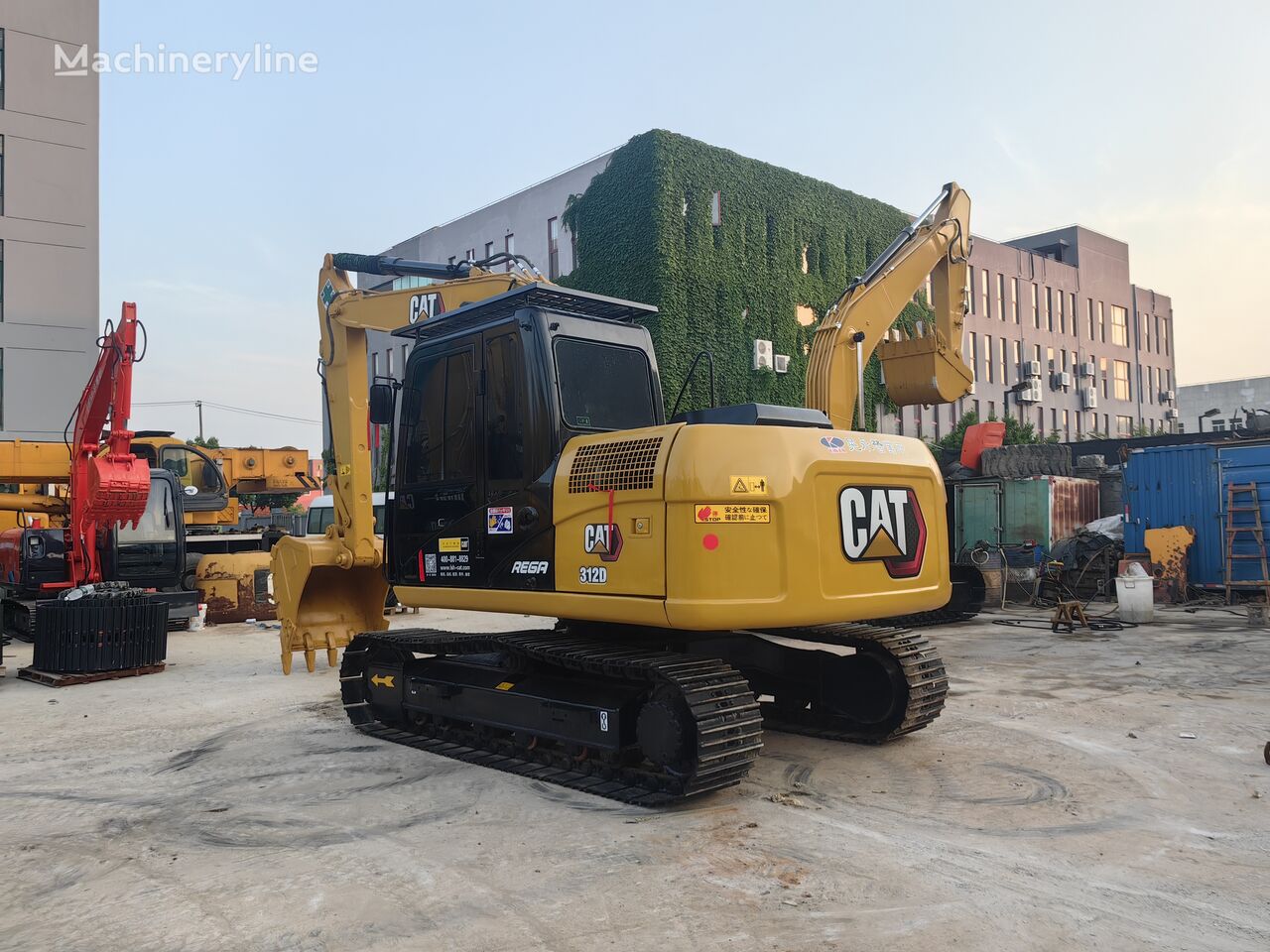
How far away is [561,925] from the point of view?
3986 mm

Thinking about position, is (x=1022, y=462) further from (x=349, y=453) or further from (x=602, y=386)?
(x=602, y=386)

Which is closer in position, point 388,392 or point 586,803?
point 586,803

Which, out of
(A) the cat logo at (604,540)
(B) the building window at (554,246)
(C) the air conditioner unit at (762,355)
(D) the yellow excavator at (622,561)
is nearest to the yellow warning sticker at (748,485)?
(D) the yellow excavator at (622,561)

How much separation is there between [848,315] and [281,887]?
10.5 meters

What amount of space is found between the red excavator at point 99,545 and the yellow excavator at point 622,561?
459cm

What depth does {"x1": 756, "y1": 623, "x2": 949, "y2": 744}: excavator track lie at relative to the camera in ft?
22.1

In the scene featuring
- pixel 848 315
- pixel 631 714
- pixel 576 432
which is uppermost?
pixel 848 315

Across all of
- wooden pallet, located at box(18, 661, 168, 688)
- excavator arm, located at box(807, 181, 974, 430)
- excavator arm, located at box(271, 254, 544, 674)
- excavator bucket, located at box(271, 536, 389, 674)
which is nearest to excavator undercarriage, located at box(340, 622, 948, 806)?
excavator arm, located at box(271, 254, 544, 674)

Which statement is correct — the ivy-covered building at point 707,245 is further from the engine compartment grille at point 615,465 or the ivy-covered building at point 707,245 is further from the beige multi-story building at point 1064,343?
the engine compartment grille at point 615,465

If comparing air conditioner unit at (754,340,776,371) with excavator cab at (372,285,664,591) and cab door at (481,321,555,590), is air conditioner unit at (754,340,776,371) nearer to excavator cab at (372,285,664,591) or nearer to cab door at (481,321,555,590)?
excavator cab at (372,285,664,591)

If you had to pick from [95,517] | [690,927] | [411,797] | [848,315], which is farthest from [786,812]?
[95,517]

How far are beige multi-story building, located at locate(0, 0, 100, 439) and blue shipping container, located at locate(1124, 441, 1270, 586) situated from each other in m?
29.9

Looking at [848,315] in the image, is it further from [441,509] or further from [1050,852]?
[1050,852]

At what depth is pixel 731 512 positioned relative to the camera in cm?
536
